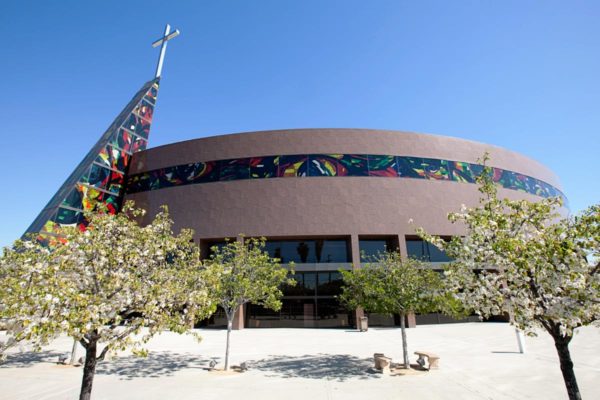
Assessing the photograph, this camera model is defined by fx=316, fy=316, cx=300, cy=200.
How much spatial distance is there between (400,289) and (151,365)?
10.8 metres

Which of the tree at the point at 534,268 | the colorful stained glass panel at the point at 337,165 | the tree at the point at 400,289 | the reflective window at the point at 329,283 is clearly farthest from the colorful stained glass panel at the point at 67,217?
the tree at the point at 534,268

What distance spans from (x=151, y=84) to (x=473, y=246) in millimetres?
46914

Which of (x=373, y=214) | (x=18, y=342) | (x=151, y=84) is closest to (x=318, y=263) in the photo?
(x=373, y=214)

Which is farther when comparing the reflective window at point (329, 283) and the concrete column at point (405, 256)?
the reflective window at point (329, 283)

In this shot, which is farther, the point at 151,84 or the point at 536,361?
the point at 151,84

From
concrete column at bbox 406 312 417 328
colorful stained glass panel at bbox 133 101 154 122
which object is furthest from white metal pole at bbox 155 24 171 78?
concrete column at bbox 406 312 417 328

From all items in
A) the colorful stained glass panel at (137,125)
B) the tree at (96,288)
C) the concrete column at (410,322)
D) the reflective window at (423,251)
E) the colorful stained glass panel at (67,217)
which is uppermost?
the colorful stained glass panel at (137,125)

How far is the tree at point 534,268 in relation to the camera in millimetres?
5723

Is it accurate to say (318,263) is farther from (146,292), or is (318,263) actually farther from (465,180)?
(146,292)

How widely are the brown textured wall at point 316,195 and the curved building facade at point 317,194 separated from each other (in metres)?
0.09

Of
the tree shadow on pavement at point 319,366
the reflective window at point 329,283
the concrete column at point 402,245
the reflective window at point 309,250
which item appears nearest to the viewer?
the tree shadow on pavement at point 319,366

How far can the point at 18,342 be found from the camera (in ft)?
18.4

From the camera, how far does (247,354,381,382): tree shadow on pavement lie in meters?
11.4

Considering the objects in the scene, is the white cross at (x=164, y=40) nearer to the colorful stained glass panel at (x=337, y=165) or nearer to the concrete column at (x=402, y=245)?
the colorful stained glass panel at (x=337, y=165)
